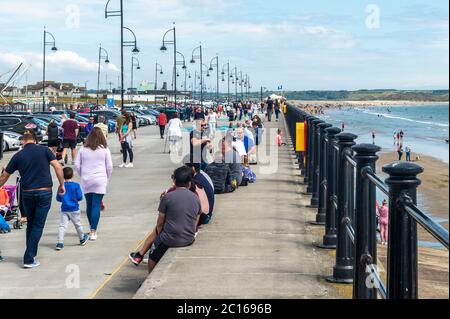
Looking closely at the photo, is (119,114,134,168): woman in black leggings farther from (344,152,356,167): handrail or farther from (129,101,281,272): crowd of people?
(344,152,356,167): handrail

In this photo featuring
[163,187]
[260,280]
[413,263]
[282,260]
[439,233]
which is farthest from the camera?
[163,187]

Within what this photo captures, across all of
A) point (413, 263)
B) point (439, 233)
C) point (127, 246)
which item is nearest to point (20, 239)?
point (127, 246)

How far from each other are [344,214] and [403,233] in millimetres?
3133

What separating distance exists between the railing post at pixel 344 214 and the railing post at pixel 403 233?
9.04 feet

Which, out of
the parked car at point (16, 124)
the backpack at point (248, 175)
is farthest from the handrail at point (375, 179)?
the parked car at point (16, 124)

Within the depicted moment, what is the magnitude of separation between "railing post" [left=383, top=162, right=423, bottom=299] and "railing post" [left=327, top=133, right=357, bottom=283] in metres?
2.75

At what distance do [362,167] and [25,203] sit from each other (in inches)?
196

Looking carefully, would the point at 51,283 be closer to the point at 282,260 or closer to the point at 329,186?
the point at 282,260

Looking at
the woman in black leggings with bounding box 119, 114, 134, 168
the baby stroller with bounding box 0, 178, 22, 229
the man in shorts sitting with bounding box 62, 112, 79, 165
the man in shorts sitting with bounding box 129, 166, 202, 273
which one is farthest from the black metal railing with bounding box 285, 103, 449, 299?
the man in shorts sitting with bounding box 62, 112, 79, 165

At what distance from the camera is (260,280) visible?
267 inches

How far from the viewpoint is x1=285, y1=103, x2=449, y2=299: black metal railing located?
12.0ft

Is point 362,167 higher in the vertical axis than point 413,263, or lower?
higher

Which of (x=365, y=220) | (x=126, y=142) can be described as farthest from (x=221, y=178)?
(x=126, y=142)

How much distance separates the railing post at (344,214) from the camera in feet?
21.9
